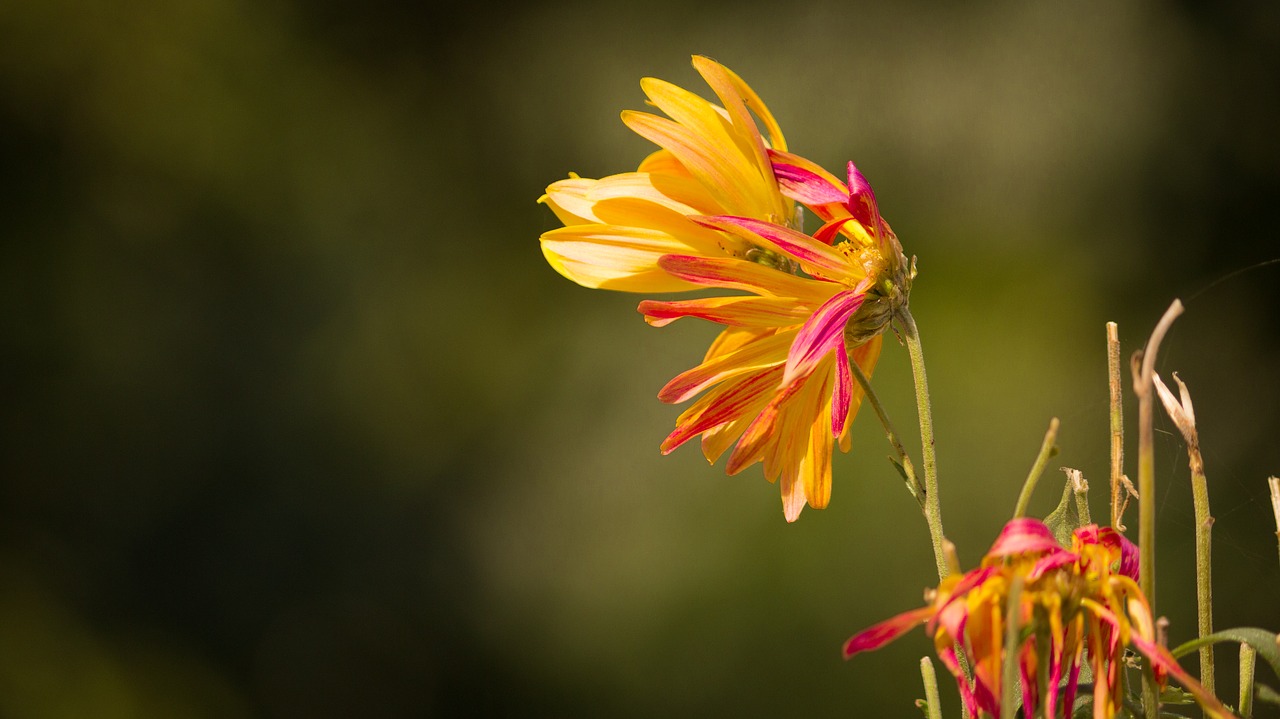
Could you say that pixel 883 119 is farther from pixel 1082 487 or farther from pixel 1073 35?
pixel 1082 487

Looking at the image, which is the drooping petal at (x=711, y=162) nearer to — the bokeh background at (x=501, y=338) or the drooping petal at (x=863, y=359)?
the drooping petal at (x=863, y=359)

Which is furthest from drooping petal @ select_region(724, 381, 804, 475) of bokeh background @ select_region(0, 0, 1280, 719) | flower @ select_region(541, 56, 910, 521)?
bokeh background @ select_region(0, 0, 1280, 719)

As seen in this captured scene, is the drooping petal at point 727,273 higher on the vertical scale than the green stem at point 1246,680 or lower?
higher

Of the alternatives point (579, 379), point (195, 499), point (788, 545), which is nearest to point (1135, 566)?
point (788, 545)

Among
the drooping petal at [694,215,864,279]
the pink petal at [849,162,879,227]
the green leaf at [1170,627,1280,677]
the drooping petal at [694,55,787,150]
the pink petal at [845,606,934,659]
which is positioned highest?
the drooping petal at [694,55,787,150]

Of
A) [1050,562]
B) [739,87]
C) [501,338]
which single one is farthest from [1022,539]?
[501,338]

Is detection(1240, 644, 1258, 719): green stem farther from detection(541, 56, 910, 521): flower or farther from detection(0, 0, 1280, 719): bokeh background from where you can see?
detection(0, 0, 1280, 719): bokeh background

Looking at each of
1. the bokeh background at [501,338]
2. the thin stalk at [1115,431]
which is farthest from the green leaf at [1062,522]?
the bokeh background at [501,338]
